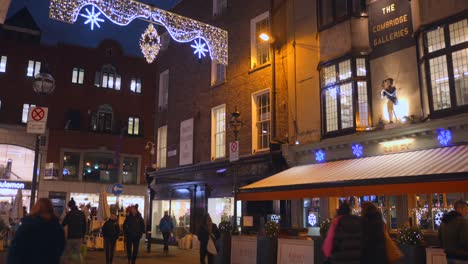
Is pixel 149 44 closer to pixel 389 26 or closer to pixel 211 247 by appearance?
pixel 211 247

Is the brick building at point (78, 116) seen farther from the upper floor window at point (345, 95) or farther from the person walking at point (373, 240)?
the person walking at point (373, 240)

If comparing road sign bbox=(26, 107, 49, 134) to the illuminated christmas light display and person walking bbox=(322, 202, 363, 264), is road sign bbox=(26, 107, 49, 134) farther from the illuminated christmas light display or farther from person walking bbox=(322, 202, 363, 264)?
person walking bbox=(322, 202, 363, 264)

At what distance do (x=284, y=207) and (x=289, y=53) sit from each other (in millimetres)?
5840

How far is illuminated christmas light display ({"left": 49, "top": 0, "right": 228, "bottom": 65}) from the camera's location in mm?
14265

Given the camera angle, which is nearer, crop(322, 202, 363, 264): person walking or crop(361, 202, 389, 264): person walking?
crop(361, 202, 389, 264): person walking

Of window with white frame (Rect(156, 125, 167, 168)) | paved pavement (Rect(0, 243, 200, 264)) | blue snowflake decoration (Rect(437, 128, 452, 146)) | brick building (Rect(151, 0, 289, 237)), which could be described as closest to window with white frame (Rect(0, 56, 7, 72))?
brick building (Rect(151, 0, 289, 237))

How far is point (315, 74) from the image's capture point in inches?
663

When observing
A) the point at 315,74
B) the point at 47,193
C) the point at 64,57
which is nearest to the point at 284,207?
the point at 315,74

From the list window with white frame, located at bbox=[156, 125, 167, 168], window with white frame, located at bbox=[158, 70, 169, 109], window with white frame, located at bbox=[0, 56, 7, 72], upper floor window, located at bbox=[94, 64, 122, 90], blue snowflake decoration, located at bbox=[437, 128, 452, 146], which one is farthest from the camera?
upper floor window, located at bbox=[94, 64, 122, 90]

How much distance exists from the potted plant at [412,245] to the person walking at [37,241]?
22.8ft

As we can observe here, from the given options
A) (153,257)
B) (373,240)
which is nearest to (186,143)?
(153,257)

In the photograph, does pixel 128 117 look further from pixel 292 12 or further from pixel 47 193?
pixel 292 12

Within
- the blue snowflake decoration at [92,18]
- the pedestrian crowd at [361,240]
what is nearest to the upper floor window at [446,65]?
the pedestrian crowd at [361,240]

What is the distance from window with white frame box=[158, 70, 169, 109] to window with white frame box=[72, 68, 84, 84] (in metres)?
15.6
